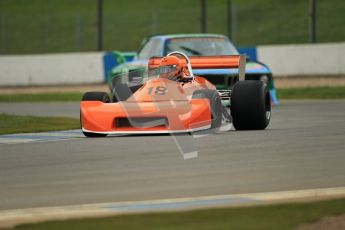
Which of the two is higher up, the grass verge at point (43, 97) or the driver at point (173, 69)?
the driver at point (173, 69)

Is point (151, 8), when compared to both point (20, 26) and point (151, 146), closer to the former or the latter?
point (20, 26)

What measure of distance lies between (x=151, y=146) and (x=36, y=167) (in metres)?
2.23

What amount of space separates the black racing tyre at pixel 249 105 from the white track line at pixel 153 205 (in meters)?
5.88

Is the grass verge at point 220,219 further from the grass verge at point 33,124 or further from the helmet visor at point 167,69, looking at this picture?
the grass verge at point 33,124

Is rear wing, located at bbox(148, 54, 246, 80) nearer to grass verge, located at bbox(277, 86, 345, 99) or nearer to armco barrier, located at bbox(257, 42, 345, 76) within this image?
grass verge, located at bbox(277, 86, 345, 99)

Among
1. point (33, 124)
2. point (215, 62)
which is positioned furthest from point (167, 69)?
point (33, 124)

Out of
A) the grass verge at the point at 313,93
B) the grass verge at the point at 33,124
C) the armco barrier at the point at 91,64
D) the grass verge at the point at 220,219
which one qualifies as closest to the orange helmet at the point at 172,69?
the grass verge at the point at 33,124

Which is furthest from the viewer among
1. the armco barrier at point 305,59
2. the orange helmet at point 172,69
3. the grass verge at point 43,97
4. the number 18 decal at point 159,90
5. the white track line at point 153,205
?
the armco barrier at point 305,59

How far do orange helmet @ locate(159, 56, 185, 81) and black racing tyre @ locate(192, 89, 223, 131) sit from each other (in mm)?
707

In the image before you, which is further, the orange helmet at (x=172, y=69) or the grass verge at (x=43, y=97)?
the grass verge at (x=43, y=97)

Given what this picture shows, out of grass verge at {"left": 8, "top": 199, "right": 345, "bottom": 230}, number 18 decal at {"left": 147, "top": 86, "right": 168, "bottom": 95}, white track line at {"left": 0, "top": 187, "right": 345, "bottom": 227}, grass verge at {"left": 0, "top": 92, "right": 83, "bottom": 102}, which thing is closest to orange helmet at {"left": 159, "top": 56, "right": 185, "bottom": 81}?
number 18 decal at {"left": 147, "top": 86, "right": 168, "bottom": 95}

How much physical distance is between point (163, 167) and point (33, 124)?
7.61m

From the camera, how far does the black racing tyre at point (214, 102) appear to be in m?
14.8

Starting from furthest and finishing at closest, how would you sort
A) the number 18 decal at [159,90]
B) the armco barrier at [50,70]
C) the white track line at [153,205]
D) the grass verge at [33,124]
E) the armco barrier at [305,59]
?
the armco barrier at [50,70] → the armco barrier at [305,59] → the grass verge at [33,124] → the number 18 decal at [159,90] → the white track line at [153,205]
